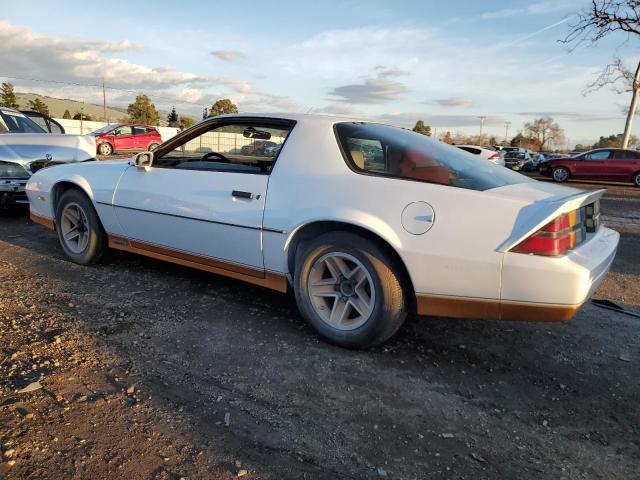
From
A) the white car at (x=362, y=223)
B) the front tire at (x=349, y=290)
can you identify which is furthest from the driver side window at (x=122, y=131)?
the front tire at (x=349, y=290)

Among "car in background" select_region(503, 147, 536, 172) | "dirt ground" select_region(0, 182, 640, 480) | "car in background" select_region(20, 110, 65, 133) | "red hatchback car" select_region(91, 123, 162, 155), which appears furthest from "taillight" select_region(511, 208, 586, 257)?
"car in background" select_region(503, 147, 536, 172)

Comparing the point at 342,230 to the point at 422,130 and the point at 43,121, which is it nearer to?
the point at 43,121

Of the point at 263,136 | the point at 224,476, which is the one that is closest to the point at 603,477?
the point at 224,476

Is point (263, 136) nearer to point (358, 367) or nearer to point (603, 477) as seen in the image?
point (358, 367)

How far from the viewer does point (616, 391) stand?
2693 millimetres

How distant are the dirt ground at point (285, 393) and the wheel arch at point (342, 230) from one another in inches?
17.4

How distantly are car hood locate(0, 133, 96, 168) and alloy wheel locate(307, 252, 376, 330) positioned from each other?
208 inches

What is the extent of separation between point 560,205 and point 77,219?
13.5ft

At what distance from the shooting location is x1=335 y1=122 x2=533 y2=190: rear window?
2.90 meters

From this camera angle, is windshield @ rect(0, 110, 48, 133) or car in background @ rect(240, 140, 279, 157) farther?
windshield @ rect(0, 110, 48, 133)

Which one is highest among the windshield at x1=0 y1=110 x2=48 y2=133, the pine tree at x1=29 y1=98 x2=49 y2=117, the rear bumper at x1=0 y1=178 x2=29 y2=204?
the pine tree at x1=29 y1=98 x2=49 y2=117

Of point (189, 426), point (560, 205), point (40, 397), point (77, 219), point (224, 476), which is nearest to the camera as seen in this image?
point (224, 476)

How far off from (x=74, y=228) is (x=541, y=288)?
4.09m

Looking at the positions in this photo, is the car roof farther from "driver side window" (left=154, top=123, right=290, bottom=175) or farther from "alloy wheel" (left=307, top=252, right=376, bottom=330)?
"alloy wheel" (left=307, top=252, right=376, bottom=330)
